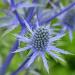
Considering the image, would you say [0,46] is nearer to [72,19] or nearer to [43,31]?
[72,19]

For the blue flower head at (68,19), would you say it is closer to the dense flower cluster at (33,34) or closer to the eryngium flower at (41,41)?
the dense flower cluster at (33,34)

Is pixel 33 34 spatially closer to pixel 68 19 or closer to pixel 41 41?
pixel 41 41

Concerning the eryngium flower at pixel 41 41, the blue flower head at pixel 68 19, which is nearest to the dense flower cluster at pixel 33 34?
the eryngium flower at pixel 41 41

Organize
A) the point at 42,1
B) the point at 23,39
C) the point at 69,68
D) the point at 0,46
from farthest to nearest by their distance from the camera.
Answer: the point at 69,68, the point at 0,46, the point at 42,1, the point at 23,39

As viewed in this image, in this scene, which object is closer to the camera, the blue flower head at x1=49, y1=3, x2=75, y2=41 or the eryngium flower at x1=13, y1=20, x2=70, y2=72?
the eryngium flower at x1=13, y1=20, x2=70, y2=72

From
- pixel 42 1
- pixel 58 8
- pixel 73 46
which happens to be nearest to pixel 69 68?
pixel 73 46

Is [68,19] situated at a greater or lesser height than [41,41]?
greater

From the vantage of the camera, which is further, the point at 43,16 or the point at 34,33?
the point at 43,16

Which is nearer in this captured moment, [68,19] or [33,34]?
[33,34]

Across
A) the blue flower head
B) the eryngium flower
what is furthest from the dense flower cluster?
the blue flower head

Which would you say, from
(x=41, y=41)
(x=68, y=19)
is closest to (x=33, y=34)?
(x=41, y=41)

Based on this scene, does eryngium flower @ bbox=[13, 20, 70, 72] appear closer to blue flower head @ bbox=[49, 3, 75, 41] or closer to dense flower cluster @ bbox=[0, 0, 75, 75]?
dense flower cluster @ bbox=[0, 0, 75, 75]
